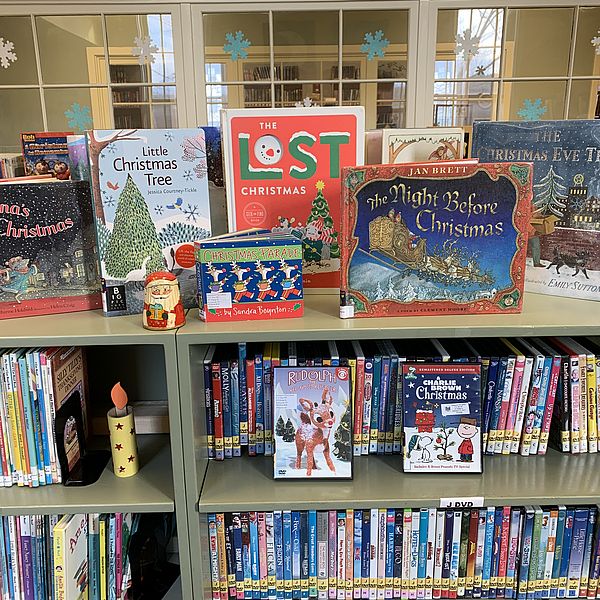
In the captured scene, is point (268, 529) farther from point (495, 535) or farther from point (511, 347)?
point (511, 347)

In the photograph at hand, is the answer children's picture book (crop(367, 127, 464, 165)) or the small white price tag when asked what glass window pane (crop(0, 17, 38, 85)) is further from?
the small white price tag

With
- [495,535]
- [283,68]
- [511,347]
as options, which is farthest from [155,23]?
[495,535]

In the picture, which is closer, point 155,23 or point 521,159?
point 521,159

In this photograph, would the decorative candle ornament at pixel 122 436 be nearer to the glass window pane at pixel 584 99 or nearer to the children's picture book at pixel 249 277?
the children's picture book at pixel 249 277

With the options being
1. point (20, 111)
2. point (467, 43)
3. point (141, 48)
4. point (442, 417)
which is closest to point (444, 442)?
point (442, 417)

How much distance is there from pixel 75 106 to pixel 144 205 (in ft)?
8.45

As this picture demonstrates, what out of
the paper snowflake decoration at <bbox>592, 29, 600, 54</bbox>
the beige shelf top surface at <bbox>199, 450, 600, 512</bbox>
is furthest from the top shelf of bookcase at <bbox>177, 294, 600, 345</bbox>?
the paper snowflake decoration at <bbox>592, 29, 600, 54</bbox>

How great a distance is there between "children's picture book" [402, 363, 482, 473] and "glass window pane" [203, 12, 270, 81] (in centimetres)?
259

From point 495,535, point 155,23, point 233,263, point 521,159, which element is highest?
point 155,23

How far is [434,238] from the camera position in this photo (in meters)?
1.06

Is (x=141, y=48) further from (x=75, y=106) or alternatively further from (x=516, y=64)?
(x=516, y=64)

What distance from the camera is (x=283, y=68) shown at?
3311 mm

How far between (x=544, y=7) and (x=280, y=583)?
329cm

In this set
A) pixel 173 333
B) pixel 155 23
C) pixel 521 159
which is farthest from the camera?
pixel 155 23
